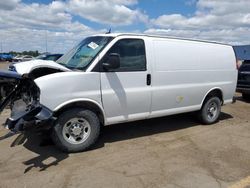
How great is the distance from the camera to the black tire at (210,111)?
7.35 m

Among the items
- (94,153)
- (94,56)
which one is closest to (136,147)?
(94,153)

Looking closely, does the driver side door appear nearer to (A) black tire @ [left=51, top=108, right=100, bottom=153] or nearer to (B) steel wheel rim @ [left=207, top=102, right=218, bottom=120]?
(A) black tire @ [left=51, top=108, right=100, bottom=153]

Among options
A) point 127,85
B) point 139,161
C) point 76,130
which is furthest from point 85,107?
point 139,161

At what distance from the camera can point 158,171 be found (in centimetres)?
455

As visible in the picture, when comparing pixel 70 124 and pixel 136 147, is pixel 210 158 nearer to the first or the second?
pixel 136 147

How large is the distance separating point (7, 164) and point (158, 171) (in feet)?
7.87

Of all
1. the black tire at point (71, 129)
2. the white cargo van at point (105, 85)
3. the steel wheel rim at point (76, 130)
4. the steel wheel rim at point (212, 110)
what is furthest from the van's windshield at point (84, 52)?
the steel wheel rim at point (212, 110)

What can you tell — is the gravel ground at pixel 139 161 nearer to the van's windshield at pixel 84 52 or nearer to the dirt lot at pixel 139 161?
the dirt lot at pixel 139 161

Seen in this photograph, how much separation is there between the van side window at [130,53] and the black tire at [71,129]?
39.7 inches

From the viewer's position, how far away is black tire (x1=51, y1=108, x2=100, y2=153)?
4973 millimetres

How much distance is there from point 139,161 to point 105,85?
4.80ft

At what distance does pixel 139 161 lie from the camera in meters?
4.92

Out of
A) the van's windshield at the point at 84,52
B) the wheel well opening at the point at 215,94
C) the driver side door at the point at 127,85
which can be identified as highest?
the van's windshield at the point at 84,52

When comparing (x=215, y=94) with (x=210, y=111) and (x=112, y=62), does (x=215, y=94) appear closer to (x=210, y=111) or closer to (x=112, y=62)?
(x=210, y=111)
